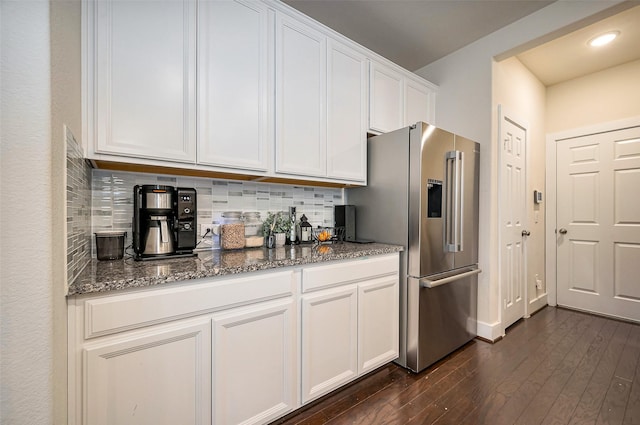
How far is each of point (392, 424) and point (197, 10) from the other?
2.47 meters

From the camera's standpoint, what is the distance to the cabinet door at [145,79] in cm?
126

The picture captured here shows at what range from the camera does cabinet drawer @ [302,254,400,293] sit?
1.55 metres

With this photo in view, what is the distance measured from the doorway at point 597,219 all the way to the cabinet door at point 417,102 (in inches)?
74.2

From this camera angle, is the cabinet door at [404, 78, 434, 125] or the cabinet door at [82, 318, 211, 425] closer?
the cabinet door at [82, 318, 211, 425]

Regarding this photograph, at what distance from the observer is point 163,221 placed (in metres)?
1.48

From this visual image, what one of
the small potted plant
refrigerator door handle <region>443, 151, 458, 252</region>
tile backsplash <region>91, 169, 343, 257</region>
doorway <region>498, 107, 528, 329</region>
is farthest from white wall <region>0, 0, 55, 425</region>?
doorway <region>498, 107, 528, 329</region>

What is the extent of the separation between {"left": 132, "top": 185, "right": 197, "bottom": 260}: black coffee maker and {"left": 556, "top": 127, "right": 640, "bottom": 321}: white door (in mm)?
4089

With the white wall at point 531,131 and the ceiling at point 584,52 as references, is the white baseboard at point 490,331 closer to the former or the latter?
the white wall at point 531,131

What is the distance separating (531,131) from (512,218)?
3.81 feet

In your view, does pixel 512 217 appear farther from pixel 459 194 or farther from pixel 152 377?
pixel 152 377

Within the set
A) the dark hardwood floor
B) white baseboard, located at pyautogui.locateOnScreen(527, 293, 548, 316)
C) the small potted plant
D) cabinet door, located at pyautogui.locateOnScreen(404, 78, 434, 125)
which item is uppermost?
cabinet door, located at pyautogui.locateOnScreen(404, 78, 434, 125)

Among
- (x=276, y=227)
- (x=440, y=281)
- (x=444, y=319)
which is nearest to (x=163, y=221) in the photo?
(x=276, y=227)

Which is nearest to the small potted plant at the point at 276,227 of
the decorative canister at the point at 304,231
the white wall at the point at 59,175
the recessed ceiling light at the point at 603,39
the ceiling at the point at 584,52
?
the decorative canister at the point at 304,231

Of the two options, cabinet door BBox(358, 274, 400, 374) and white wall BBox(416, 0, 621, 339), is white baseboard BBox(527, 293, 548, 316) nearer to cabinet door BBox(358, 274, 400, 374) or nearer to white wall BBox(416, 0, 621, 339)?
white wall BBox(416, 0, 621, 339)
